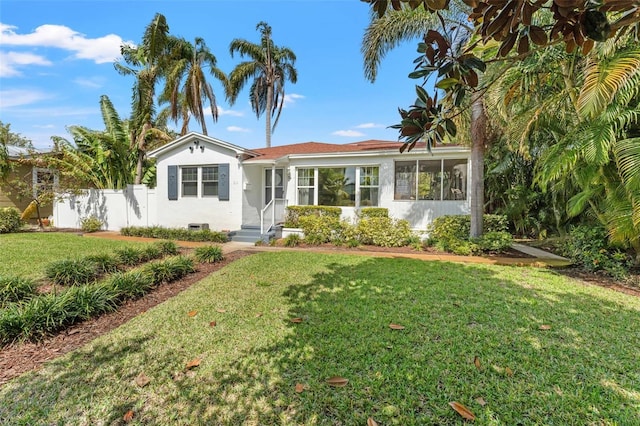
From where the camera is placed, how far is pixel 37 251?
8250 millimetres

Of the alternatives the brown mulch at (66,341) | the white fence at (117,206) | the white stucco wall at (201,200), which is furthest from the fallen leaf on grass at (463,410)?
the white fence at (117,206)

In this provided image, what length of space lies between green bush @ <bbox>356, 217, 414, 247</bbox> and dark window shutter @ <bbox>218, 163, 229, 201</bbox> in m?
6.08

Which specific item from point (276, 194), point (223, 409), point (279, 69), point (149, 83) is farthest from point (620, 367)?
point (279, 69)

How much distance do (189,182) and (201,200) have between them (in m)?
1.09

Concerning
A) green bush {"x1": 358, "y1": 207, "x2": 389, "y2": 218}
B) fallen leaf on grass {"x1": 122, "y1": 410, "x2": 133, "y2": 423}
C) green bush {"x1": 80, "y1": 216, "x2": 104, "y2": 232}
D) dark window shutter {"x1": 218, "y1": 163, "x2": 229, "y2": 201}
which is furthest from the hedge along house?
fallen leaf on grass {"x1": 122, "y1": 410, "x2": 133, "y2": 423}

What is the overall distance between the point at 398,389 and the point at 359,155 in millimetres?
9904

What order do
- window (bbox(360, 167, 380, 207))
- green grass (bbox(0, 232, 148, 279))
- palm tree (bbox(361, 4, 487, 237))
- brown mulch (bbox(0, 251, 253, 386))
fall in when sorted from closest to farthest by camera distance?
brown mulch (bbox(0, 251, 253, 386)) < green grass (bbox(0, 232, 148, 279)) < palm tree (bbox(361, 4, 487, 237)) < window (bbox(360, 167, 380, 207))

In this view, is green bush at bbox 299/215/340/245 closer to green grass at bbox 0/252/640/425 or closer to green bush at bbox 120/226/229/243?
green bush at bbox 120/226/229/243

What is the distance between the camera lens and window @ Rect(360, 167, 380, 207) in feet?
38.6

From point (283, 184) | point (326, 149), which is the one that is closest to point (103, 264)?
point (283, 184)

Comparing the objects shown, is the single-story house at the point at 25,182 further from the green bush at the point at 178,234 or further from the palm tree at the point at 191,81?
the palm tree at the point at 191,81

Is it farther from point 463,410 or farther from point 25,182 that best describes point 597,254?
point 25,182

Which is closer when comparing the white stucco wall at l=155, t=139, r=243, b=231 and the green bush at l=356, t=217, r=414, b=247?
the green bush at l=356, t=217, r=414, b=247

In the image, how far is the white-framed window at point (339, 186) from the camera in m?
11.8
